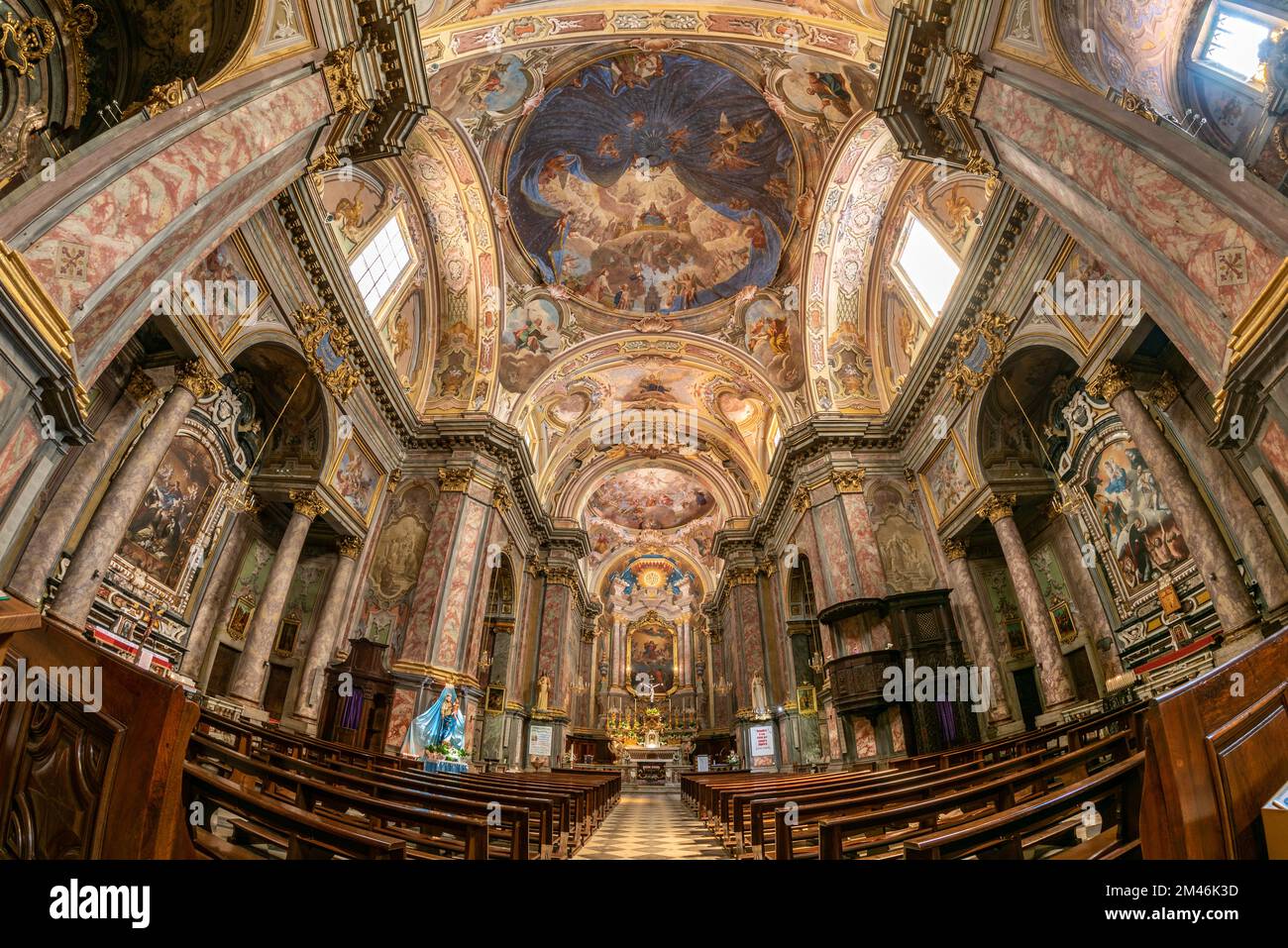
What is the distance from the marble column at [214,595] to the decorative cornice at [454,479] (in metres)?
4.35

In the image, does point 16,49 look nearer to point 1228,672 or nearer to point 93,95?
point 93,95

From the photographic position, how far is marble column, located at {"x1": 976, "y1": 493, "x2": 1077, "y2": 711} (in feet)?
33.0

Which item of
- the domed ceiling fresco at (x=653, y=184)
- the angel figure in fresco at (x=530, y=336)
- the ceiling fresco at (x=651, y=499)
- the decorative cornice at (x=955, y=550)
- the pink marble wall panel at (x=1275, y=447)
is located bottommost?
the pink marble wall panel at (x=1275, y=447)

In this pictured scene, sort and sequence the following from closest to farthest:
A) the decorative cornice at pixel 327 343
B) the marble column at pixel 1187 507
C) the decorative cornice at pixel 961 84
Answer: the marble column at pixel 1187 507 < the decorative cornice at pixel 961 84 < the decorative cornice at pixel 327 343

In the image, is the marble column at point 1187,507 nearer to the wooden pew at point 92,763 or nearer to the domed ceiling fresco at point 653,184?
the wooden pew at point 92,763

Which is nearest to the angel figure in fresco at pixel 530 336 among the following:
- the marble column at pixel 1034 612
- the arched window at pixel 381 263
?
the arched window at pixel 381 263

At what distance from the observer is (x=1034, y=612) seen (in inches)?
417

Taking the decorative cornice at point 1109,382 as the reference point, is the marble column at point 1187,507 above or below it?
below

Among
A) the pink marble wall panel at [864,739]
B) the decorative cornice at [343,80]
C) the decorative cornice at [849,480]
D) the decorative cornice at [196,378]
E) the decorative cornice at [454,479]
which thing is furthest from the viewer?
the decorative cornice at [454,479]

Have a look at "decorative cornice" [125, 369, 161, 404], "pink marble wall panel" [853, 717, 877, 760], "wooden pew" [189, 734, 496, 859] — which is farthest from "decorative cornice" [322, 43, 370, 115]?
"pink marble wall panel" [853, 717, 877, 760]

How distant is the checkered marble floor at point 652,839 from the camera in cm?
547

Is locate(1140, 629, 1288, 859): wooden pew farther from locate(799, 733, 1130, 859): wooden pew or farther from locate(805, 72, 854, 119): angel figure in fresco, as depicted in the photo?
locate(805, 72, 854, 119): angel figure in fresco

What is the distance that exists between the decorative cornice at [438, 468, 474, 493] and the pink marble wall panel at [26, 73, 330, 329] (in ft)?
29.4
